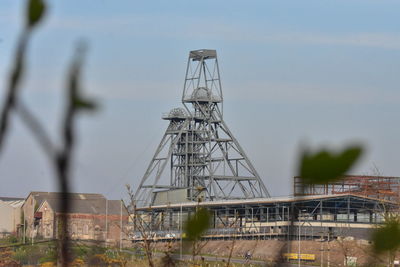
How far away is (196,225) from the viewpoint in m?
1.37

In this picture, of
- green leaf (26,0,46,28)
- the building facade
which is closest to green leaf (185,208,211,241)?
green leaf (26,0,46,28)

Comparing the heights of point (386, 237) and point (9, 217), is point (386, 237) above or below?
above

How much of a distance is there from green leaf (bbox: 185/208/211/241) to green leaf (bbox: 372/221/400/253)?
0.31 m

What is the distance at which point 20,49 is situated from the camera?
3.35 feet

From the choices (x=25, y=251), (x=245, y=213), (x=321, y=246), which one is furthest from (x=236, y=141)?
(x=25, y=251)

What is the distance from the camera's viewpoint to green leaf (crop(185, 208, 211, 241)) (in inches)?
53.6

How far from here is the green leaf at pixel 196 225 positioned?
136 cm

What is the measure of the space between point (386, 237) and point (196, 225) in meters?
0.33

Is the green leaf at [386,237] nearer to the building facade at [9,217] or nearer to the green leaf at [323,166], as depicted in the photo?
the green leaf at [323,166]

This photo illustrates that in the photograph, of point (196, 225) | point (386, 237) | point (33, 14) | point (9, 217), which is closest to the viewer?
point (33, 14)

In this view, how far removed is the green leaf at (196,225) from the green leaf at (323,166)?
1.25 feet

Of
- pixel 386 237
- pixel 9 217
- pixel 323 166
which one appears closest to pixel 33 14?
pixel 323 166

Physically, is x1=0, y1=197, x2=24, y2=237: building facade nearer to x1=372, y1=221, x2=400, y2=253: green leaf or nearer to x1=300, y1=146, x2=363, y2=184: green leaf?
x1=372, y1=221, x2=400, y2=253: green leaf

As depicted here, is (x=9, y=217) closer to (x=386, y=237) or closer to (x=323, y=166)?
(x=386, y=237)
